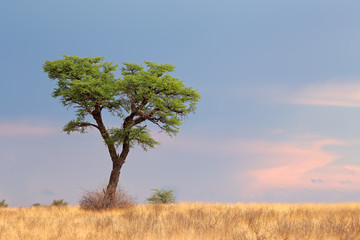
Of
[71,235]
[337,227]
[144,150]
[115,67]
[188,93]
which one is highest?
[115,67]

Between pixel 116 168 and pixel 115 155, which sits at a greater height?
pixel 115 155

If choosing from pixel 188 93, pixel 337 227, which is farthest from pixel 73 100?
pixel 337 227

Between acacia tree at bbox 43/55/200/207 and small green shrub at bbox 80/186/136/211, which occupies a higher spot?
acacia tree at bbox 43/55/200/207

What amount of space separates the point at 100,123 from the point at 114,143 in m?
2.40

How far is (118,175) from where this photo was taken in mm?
25016

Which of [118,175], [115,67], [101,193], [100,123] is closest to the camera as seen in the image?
[101,193]

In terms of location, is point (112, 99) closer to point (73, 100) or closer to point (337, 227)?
point (73, 100)

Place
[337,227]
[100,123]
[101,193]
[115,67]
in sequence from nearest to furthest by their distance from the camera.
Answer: [337,227] < [101,193] < [100,123] < [115,67]

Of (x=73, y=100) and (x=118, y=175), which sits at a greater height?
(x=73, y=100)

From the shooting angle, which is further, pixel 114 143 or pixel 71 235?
pixel 114 143

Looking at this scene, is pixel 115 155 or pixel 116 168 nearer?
pixel 116 168

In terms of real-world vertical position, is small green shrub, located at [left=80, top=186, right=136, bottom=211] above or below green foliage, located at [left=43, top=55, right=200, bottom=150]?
below

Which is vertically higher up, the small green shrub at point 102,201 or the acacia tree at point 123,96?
the acacia tree at point 123,96

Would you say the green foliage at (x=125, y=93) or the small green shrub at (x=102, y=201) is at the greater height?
the green foliage at (x=125, y=93)
